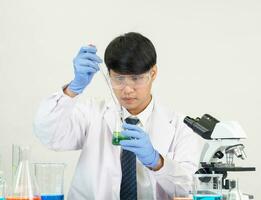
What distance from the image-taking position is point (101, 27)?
350cm

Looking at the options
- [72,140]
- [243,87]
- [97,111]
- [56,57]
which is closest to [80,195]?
[72,140]

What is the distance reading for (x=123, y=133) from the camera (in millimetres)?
2137

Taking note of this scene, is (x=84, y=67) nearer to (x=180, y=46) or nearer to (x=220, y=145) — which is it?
(x=220, y=145)

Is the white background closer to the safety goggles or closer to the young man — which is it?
the young man

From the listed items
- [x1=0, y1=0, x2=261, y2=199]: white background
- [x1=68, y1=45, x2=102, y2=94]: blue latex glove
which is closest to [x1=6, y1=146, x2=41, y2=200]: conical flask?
[x1=68, y1=45, x2=102, y2=94]: blue latex glove

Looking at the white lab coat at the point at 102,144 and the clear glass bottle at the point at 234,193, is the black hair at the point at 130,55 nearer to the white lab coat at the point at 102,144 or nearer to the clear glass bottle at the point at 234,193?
the white lab coat at the point at 102,144

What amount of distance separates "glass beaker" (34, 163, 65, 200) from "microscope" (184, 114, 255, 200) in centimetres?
56

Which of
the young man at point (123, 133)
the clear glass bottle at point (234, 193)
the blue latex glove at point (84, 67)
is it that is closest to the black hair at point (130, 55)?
the young man at point (123, 133)

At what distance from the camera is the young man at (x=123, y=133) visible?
2.30 m

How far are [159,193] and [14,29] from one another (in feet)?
4.98

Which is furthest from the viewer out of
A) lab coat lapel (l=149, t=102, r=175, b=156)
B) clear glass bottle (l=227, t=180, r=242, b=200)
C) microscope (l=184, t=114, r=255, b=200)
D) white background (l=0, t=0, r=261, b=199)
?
white background (l=0, t=0, r=261, b=199)

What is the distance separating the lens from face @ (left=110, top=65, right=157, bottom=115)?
2.44 meters

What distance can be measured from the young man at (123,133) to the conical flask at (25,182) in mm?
486

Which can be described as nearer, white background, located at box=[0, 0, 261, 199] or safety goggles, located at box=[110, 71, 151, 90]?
safety goggles, located at box=[110, 71, 151, 90]
